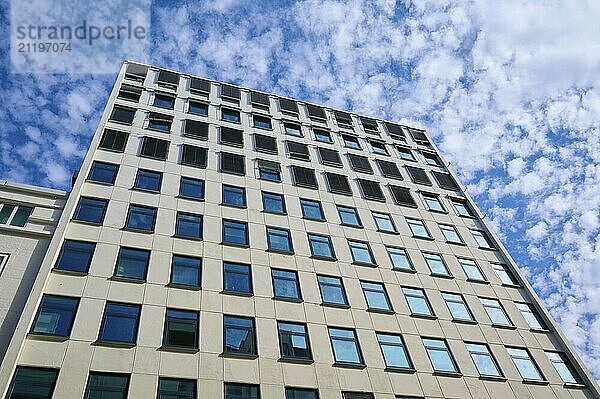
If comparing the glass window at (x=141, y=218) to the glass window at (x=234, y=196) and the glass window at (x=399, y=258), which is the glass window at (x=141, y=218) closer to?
the glass window at (x=234, y=196)

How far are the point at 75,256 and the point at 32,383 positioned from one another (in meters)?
6.10

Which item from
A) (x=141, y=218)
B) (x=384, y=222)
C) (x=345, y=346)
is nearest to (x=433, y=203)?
(x=384, y=222)

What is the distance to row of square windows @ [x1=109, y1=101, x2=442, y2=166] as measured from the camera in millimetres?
31109

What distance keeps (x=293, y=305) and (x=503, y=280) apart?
14435mm

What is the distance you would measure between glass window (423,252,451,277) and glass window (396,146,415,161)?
11.7 meters

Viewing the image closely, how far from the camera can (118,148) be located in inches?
1091

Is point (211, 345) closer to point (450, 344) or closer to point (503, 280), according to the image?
point (450, 344)

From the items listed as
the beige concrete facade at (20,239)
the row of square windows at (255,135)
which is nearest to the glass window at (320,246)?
the row of square windows at (255,135)

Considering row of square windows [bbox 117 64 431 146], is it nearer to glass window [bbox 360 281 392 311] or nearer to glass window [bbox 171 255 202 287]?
glass window [bbox 171 255 202 287]

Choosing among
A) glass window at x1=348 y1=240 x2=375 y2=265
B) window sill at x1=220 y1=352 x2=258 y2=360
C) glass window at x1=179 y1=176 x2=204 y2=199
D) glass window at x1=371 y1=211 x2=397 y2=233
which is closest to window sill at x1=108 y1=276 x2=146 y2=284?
window sill at x1=220 y1=352 x2=258 y2=360

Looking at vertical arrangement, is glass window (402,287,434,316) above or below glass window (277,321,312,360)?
above

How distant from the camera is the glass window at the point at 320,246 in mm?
25652

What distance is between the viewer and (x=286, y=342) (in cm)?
2044

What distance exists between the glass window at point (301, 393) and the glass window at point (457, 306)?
9678mm
